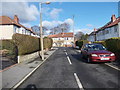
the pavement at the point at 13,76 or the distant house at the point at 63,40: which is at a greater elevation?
the distant house at the point at 63,40

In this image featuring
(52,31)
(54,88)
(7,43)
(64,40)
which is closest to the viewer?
(54,88)

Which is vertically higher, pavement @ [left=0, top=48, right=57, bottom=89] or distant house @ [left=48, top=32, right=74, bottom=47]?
distant house @ [left=48, top=32, right=74, bottom=47]

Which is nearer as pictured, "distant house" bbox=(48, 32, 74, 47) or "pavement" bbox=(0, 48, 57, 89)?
"pavement" bbox=(0, 48, 57, 89)

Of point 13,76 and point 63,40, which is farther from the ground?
point 63,40

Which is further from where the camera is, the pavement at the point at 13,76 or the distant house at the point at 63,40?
the distant house at the point at 63,40

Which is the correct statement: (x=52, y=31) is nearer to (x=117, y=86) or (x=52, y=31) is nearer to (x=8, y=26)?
(x=8, y=26)

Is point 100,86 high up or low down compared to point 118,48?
down

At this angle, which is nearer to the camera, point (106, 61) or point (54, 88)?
point (54, 88)

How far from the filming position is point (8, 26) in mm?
30234

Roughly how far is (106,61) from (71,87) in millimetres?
5949

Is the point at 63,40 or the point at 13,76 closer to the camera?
the point at 13,76

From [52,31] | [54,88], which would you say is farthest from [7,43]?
[52,31]

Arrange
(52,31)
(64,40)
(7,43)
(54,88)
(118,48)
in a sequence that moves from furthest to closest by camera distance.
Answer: (52,31)
(64,40)
(7,43)
(118,48)
(54,88)

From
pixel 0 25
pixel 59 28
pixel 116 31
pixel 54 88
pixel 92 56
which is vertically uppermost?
pixel 59 28
